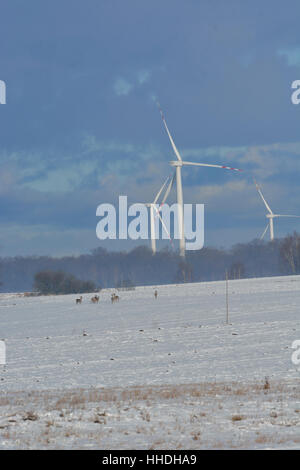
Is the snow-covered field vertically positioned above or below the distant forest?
below

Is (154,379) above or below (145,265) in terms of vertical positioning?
below

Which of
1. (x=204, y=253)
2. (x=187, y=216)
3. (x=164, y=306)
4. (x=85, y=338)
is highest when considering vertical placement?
(x=204, y=253)

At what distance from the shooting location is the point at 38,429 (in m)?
13.1

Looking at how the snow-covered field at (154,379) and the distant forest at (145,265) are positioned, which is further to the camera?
the distant forest at (145,265)

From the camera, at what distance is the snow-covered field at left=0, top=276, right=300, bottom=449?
12586 millimetres

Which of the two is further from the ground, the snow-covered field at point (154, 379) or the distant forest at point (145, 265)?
the distant forest at point (145, 265)

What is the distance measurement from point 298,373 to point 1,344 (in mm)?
19140

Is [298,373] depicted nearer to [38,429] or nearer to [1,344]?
[38,429]

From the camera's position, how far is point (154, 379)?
21.7 metres

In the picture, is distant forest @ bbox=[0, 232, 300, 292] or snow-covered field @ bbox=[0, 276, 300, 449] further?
distant forest @ bbox=[0, 232, 300, 292]

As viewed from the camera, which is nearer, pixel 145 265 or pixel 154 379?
pixel 154 379

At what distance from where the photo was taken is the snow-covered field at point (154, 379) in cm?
1259
